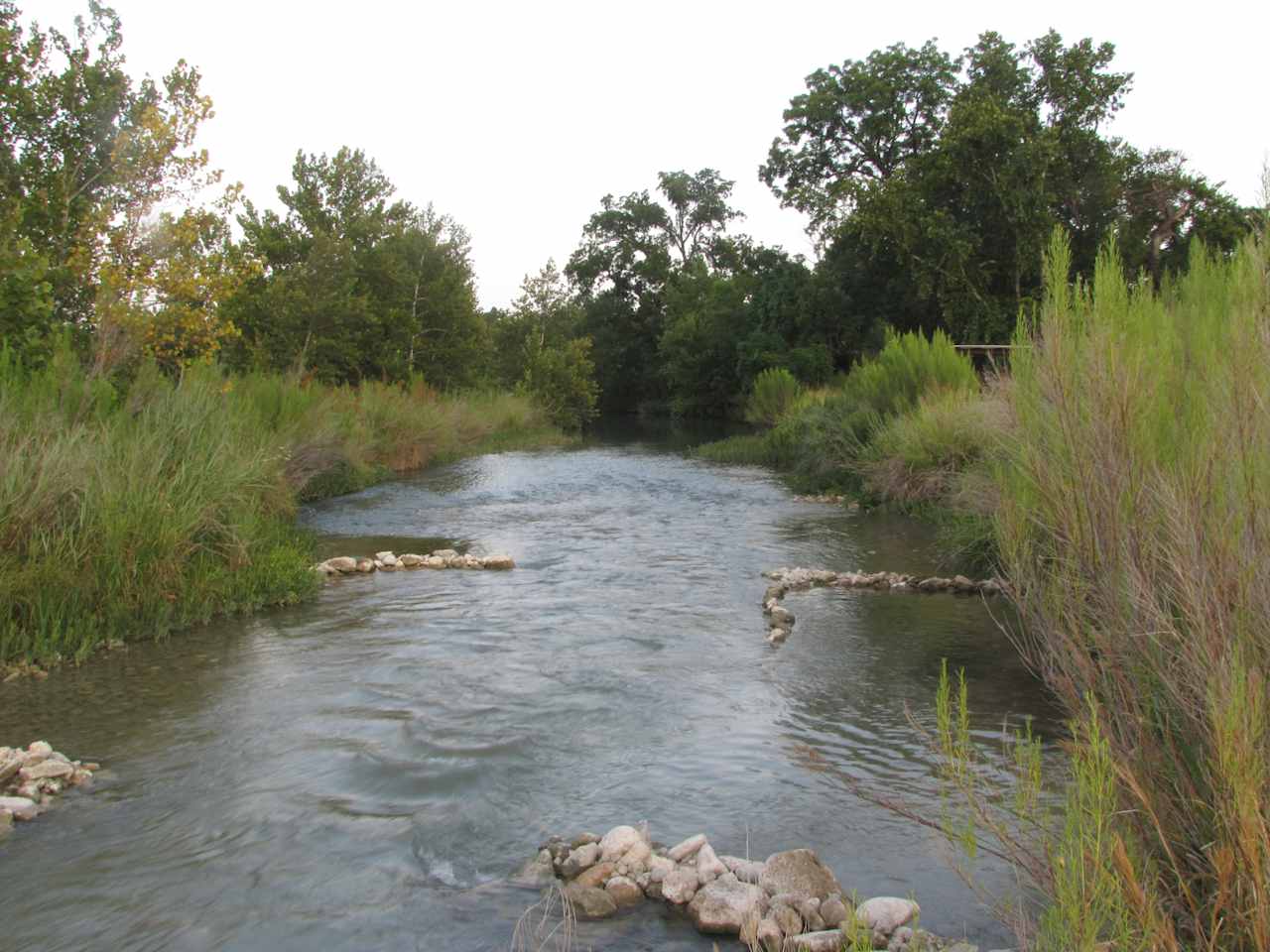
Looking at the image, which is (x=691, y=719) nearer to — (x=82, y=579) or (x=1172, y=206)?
(x=82, y=579)

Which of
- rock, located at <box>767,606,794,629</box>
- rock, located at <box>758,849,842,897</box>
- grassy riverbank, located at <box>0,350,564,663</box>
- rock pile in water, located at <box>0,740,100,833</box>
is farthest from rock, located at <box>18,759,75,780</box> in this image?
rock, located at <box>767,606,794,629</box>

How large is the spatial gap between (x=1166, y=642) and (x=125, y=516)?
24.5ft

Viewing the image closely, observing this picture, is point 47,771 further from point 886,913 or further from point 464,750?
point 886,913

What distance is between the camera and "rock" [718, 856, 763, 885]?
14.1 feet

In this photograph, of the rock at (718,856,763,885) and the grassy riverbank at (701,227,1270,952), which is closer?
the grassy riverbank at (701,227,1270,952)

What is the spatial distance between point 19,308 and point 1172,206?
3424cm

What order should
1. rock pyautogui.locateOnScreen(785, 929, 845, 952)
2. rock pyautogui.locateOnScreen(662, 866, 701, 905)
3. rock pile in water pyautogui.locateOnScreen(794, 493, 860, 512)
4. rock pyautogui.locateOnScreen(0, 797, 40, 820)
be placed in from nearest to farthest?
1. rock pyautogui.locateOnScreen(785, 929, 845, 952)
2. rock pyautogui.locateOnScreen(662, 866, 701, 905)
3. rock pyautogui.locateOnScreen(0, 797, 40, 820)
4. rock pile in water pyautogui.locateOnScreen(794, 493, 860, 512)

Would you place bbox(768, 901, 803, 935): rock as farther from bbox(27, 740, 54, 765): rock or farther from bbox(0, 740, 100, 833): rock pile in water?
bbox(27, 740, 54, 765): rock

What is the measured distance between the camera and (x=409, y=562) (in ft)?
38.2

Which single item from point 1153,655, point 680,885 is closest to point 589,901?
point 680,885

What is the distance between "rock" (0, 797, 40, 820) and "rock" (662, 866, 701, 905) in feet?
10.3

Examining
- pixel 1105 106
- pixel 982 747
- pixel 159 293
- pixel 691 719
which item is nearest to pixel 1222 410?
pixel 982 747

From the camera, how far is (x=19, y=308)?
11.1 meters

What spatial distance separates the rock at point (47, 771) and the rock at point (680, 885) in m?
3.32
